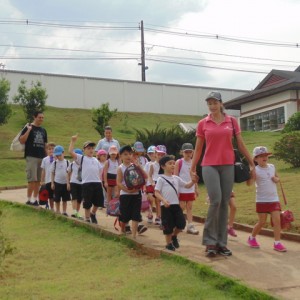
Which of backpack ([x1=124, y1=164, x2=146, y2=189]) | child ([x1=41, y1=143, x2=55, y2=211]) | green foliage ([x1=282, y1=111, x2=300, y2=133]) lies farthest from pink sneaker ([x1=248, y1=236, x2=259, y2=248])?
green foliage ([x1=282, y1=111, x2=300, y2=133])

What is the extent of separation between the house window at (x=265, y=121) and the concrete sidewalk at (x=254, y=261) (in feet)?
106

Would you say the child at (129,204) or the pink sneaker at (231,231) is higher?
the child at (129,204)

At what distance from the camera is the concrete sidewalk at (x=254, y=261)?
18.3ft

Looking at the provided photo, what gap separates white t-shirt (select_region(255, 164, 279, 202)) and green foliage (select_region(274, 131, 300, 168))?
34.2ft

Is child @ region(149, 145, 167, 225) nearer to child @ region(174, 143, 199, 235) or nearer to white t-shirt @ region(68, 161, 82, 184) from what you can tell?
child @ region(174, 143, 199, 235)

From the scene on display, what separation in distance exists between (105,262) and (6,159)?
2203 centimetres

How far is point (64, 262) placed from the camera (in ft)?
23.4

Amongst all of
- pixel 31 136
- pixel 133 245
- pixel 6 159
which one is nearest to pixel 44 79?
pixel 6 159

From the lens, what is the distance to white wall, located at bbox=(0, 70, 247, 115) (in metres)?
47.1

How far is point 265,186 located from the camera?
779cm

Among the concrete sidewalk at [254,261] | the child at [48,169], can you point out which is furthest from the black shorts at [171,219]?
the child at [48,169]

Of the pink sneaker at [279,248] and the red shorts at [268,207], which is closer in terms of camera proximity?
the pink sneaker at [279,248]

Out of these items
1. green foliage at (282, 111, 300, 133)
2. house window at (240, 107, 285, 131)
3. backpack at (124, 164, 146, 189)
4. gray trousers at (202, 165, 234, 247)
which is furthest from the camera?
house window at (240, 107, 285, 131)

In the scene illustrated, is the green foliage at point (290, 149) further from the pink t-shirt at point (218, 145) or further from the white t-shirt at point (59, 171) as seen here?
the pink t-shirt at point (218, 145)
